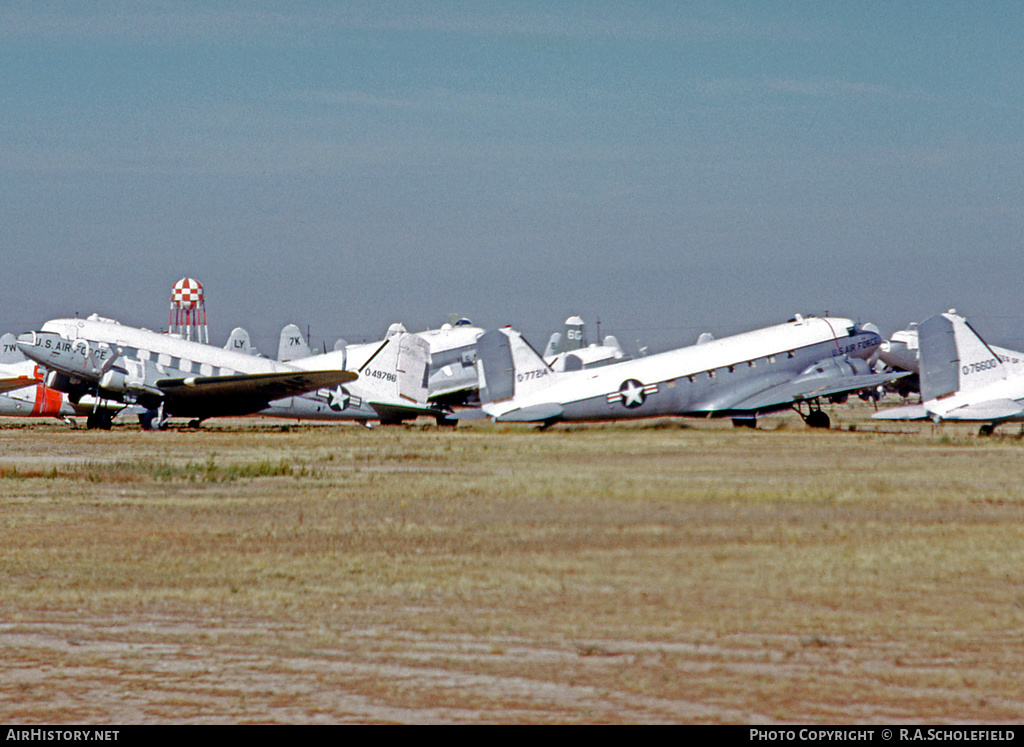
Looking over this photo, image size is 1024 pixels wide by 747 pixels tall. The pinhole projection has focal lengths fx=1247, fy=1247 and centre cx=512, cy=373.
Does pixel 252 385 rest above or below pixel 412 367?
below

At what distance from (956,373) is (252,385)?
74.2 ft

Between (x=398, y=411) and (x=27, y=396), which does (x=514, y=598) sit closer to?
(x=398, y=411)

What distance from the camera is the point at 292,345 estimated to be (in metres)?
68.8

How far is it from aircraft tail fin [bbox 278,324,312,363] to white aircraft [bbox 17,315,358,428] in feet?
76.3

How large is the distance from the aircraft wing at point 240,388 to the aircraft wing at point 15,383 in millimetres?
8592

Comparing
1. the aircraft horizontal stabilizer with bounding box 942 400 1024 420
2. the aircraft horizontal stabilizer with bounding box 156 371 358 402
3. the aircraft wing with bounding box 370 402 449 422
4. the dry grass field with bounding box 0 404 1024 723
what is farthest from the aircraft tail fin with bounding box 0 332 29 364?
the aircraft horizontal stabilizer with bounding box 942 400 1024 420

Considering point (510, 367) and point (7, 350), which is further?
point (7, 350)

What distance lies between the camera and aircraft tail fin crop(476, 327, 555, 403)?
37.2 m

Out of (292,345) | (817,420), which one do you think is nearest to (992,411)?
(817,420)

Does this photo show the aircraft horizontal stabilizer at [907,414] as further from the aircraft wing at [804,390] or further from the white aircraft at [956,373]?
the aircraft wing at [804,390]

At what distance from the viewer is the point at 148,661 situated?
304 inches

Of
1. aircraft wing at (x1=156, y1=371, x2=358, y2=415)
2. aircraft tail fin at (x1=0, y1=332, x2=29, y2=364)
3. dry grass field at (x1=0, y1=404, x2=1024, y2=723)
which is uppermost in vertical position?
aircraft tail fin at (x1=0, y1=332, x2=29, y2=364)

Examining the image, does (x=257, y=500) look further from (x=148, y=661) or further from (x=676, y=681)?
(x=676, y=681)

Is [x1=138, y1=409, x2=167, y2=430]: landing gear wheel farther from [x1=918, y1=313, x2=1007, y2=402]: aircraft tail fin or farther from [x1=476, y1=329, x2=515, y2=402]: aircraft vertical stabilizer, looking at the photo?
[x1=918, y1=313, x2=1007, y2=402]: aircraft tail fin
